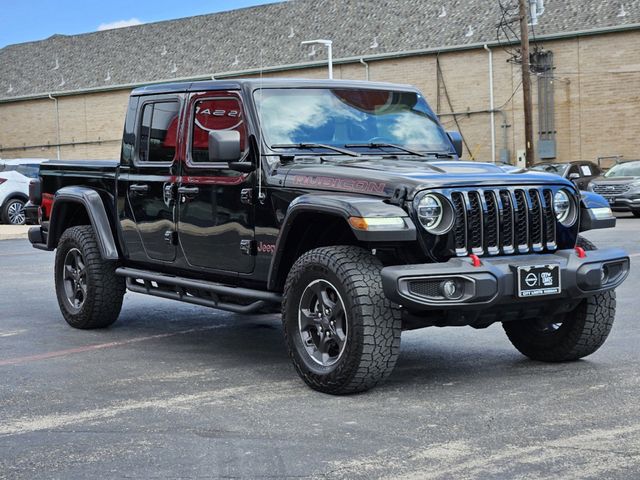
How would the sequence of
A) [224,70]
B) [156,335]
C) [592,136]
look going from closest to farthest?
[156,335]
[592,136]
[224,70]

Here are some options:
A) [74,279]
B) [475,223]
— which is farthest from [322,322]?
[74,279]

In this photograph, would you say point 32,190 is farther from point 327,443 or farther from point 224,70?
point 224,70

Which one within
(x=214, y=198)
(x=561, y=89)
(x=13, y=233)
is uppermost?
(x=561, y=89)

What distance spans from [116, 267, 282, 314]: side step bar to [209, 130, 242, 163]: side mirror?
914mm

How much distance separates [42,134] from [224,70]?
14083 mm

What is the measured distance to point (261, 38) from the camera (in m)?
56.0

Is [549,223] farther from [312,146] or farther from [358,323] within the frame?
[312,146]

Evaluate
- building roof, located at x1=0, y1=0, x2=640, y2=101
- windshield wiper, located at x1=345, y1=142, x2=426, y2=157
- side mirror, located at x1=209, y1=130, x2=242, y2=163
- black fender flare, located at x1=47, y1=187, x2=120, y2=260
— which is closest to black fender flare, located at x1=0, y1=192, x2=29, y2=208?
black fender flare, located at x1=47, y1=187, x2=120, y2=260

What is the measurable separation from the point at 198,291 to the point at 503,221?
249 cm

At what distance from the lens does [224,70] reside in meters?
55.6

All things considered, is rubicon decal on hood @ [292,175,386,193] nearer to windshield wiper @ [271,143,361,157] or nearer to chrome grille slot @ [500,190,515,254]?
windshield wiper @ [271,143,361,157]

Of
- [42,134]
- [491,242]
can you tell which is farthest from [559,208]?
[42,134]

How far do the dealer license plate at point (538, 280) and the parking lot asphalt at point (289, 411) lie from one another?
595 millimetres

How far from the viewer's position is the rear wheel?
27766mm
